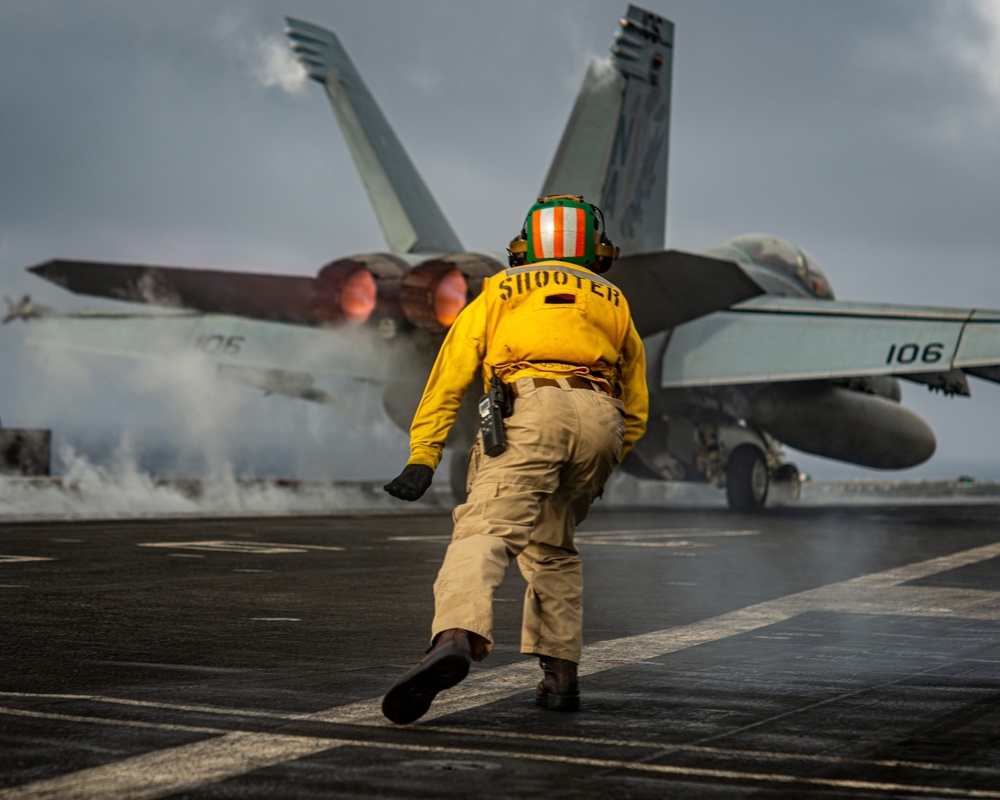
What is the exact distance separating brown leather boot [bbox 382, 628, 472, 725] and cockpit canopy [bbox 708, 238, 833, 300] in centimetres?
2061

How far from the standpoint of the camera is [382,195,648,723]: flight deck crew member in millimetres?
4715

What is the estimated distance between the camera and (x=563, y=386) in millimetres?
4938

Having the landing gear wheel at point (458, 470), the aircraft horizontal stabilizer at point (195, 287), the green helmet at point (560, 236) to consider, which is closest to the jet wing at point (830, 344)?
the landing gear wheel at point (458, 470)

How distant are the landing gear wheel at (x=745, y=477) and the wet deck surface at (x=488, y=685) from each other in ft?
40.6

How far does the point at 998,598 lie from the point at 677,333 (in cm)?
1344

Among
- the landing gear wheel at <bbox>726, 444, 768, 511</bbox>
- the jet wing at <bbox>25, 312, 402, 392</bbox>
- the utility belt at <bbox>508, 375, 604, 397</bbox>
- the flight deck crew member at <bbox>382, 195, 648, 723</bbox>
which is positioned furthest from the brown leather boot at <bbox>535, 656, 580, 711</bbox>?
the landing gear wheel at <bbox>726, 444, 768, 511</bbox>

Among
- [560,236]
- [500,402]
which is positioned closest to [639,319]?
[560,236]

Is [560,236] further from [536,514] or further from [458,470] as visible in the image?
[458,470]

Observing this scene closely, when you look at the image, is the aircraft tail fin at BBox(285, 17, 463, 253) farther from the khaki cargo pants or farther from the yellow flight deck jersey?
the khaki cargo pants

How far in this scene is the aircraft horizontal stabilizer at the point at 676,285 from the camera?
53.0 ft

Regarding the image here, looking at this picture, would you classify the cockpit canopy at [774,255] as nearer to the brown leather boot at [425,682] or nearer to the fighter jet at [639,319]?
the fighter jet at [639,319]

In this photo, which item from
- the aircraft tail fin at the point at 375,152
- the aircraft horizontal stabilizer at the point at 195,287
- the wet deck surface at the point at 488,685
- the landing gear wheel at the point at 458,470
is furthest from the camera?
the landing gear wheel at the point at 458,470

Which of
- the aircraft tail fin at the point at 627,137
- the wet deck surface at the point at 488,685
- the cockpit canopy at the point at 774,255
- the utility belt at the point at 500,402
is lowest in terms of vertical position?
the wet deck surface at the point at 488,685

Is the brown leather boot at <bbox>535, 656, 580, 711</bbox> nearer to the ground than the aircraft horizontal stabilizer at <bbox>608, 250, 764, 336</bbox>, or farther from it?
nearer to the ground
